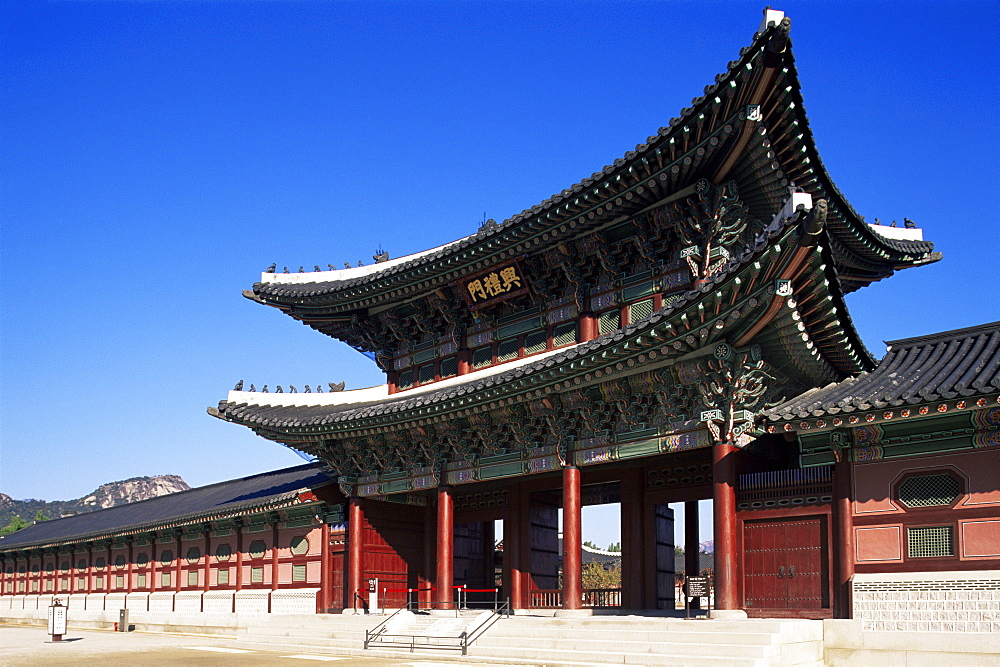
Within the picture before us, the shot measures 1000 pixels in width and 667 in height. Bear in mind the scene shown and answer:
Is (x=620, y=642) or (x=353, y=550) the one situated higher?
(x=353, y=550)

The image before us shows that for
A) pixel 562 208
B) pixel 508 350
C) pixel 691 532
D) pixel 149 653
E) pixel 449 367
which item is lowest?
pixel 149 653

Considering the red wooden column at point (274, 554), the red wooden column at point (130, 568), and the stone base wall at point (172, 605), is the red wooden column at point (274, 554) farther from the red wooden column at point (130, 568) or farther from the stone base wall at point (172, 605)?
the red wooden column at point (130, 568)

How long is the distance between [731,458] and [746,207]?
19.0ft

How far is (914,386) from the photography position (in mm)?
16547

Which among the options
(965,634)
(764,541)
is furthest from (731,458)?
(965,634)

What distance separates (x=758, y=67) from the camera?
654 inches

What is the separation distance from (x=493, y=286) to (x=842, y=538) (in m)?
11.8

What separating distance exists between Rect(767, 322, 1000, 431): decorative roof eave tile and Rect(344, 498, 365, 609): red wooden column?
13.8 meters

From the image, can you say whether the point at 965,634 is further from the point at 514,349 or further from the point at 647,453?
the point at 514,349

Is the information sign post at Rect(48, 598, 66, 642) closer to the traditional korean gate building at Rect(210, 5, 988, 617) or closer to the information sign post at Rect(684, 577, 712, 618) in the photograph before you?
the traditional korean gate building at Rect(210, 5, 988, 617)

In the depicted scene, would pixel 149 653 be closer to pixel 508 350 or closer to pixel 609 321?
pixel 508 350

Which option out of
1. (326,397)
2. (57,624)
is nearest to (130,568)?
(57,624)

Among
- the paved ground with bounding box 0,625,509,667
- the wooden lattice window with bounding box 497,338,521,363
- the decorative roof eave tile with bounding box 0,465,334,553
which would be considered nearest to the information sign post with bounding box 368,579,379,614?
the decorative roof eave tile with bounding box 0,465,334,553

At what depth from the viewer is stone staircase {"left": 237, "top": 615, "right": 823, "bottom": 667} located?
15.4m
